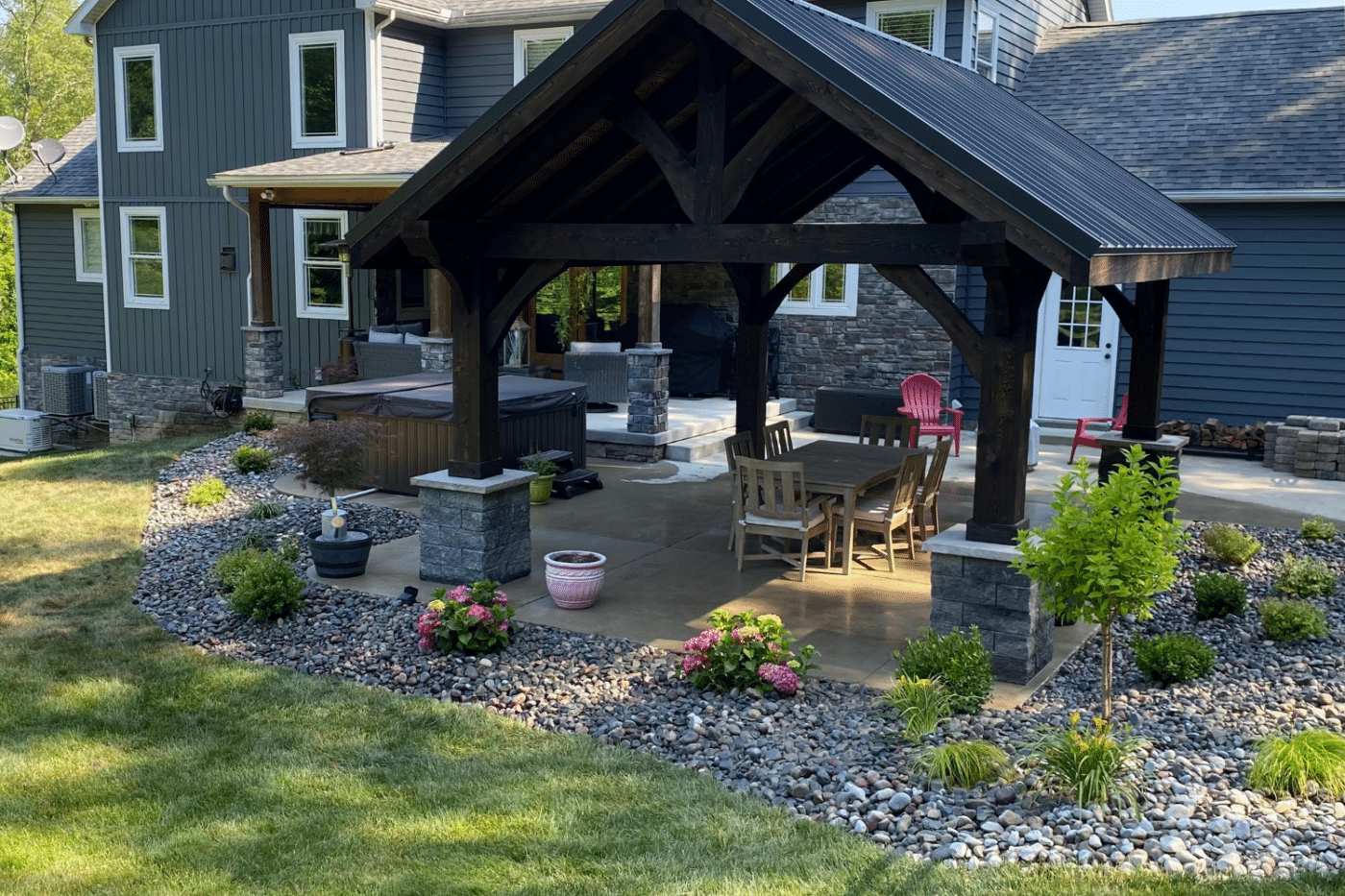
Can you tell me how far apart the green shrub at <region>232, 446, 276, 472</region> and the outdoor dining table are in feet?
19.0

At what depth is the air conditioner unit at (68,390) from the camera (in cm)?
2191

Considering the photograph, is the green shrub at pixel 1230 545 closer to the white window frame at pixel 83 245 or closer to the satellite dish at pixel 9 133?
the satellite dish at pixel 9 133

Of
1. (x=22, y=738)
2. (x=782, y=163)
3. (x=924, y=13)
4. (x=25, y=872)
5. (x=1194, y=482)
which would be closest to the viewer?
(x=25, y=872)

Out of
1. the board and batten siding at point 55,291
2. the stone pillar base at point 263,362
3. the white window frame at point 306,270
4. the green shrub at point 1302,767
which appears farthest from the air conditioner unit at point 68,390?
the green shrub at point 1302,767

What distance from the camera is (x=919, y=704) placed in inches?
251

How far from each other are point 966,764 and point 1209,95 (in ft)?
43.9

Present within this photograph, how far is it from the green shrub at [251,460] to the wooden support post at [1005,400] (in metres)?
8.68

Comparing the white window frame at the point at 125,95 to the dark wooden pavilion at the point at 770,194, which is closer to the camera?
the dark wooden pavilion at the point at 770,194

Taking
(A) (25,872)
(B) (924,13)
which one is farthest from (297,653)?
(B) (924,13)

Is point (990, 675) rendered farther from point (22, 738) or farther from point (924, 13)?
point (924, 13)

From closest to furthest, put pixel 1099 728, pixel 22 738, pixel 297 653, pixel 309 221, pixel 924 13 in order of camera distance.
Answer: pixel 1099 728 → pixel 22 738 → pixel 297 653 → pixel 924 13 → pixel 309 221

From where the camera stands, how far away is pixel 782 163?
365 inches

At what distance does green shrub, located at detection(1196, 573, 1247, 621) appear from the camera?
8.37 meters

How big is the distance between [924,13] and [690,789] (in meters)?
12.6
